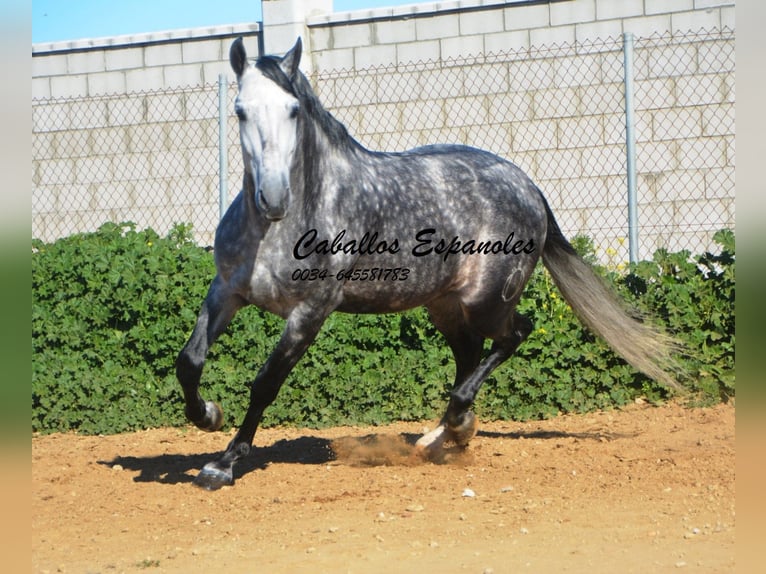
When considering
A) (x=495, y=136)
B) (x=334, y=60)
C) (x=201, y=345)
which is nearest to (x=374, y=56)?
(x=334, y=60)

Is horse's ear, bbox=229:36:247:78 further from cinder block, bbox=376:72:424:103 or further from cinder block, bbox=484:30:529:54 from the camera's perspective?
cinder block, bbox=484:30:529:54

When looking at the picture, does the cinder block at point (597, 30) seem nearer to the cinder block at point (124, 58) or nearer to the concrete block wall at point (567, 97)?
the concrete block wall at point (567, 97)

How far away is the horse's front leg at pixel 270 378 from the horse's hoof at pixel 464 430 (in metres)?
1.22

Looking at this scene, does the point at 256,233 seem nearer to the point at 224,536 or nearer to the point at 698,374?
the point at 224,536

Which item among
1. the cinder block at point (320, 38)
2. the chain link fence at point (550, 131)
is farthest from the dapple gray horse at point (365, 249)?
the cinder block at point (320, 38)

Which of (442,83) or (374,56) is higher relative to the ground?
(374,56)

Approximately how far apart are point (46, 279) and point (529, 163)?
174 inches

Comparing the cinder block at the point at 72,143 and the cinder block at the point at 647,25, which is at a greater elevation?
the cinder block at the point at 647,25

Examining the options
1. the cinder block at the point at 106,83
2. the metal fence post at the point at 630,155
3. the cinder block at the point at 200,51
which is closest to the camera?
the metal fence post at the point at 630,155

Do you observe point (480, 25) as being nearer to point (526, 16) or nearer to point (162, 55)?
point (526, 16)

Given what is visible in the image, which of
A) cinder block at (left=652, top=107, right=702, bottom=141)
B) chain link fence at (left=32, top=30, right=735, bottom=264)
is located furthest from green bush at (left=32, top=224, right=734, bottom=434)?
cinder block at (left=652, top=107, right=702, bottom=141)

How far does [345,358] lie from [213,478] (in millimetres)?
2387

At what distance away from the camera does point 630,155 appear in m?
7.60

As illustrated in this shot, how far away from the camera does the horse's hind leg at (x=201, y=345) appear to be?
→ 4945 mm
